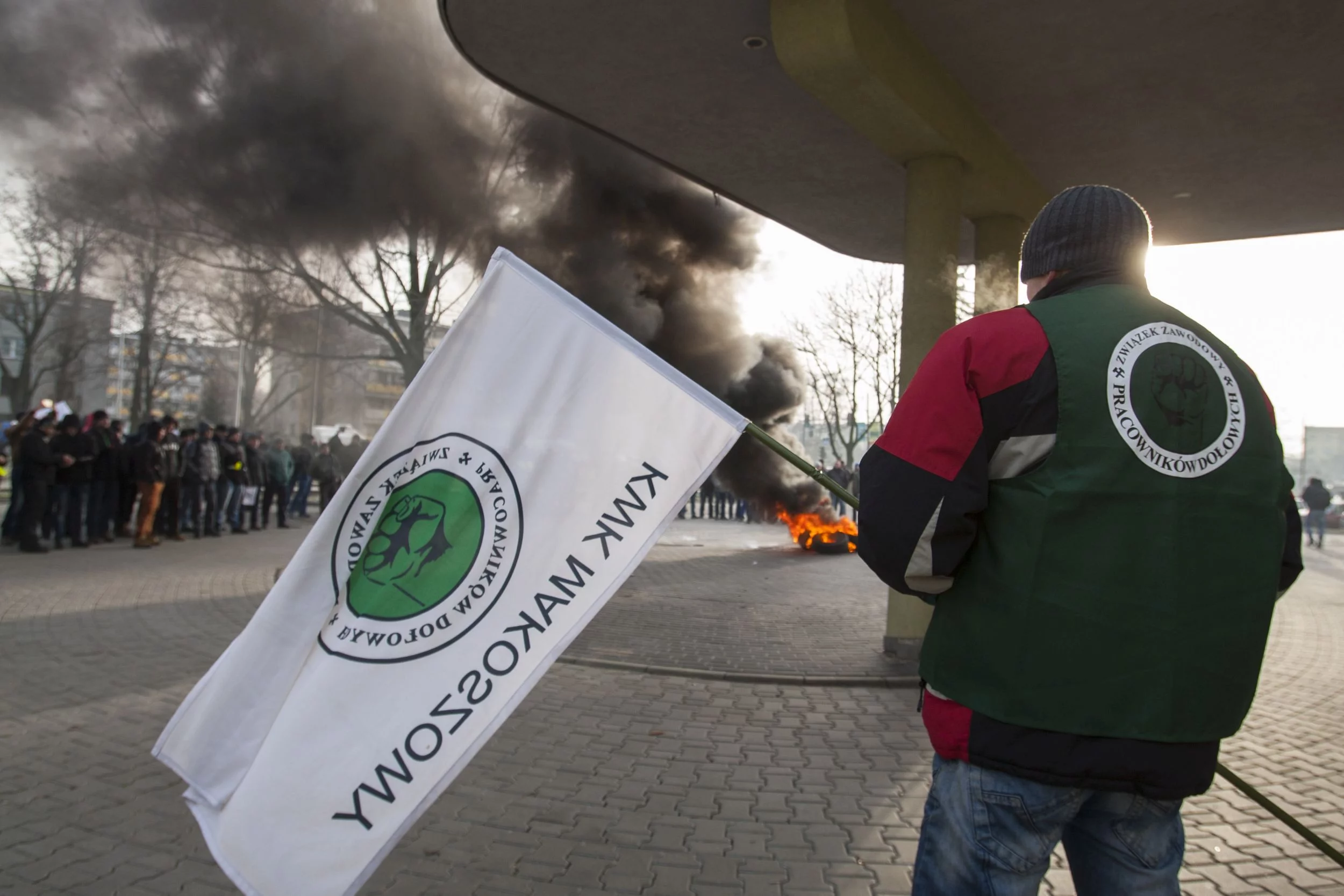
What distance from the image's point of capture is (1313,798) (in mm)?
3857

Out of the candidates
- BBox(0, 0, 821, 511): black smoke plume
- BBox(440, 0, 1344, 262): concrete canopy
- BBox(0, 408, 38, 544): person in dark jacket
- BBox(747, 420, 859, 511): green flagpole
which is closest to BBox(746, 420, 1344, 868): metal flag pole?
BBox(747, 420, 859, 511): green flagpole

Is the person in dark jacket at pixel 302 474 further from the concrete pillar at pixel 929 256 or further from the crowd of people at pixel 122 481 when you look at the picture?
the concrete pillar at pixel 929 256

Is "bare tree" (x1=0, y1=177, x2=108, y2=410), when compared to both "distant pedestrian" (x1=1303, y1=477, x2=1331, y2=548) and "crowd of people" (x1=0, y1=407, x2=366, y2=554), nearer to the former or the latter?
"crowd of people" (x1=0, y1=407, x2=366, y2=554)

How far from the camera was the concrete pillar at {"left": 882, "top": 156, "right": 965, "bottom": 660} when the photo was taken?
241 inches

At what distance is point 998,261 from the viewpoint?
24.3 feet

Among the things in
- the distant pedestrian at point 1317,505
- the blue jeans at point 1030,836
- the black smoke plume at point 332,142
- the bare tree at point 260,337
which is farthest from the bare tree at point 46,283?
the distant pedestrian at point 1317,505

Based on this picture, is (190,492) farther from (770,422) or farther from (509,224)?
(770,422)

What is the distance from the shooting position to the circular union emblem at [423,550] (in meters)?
1.78

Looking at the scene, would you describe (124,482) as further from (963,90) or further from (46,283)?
(963,90)

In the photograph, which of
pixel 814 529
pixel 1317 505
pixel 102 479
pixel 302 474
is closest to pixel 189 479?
pixel 102 479

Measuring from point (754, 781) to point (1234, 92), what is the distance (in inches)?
210

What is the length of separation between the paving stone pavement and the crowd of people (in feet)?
15.5

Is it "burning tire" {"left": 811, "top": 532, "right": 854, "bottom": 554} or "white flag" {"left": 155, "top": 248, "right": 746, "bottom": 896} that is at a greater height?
"white flag" {"left": 155, "top": 248, "right": 746, "bottom": 896}

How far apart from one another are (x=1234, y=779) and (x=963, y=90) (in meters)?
5.36
